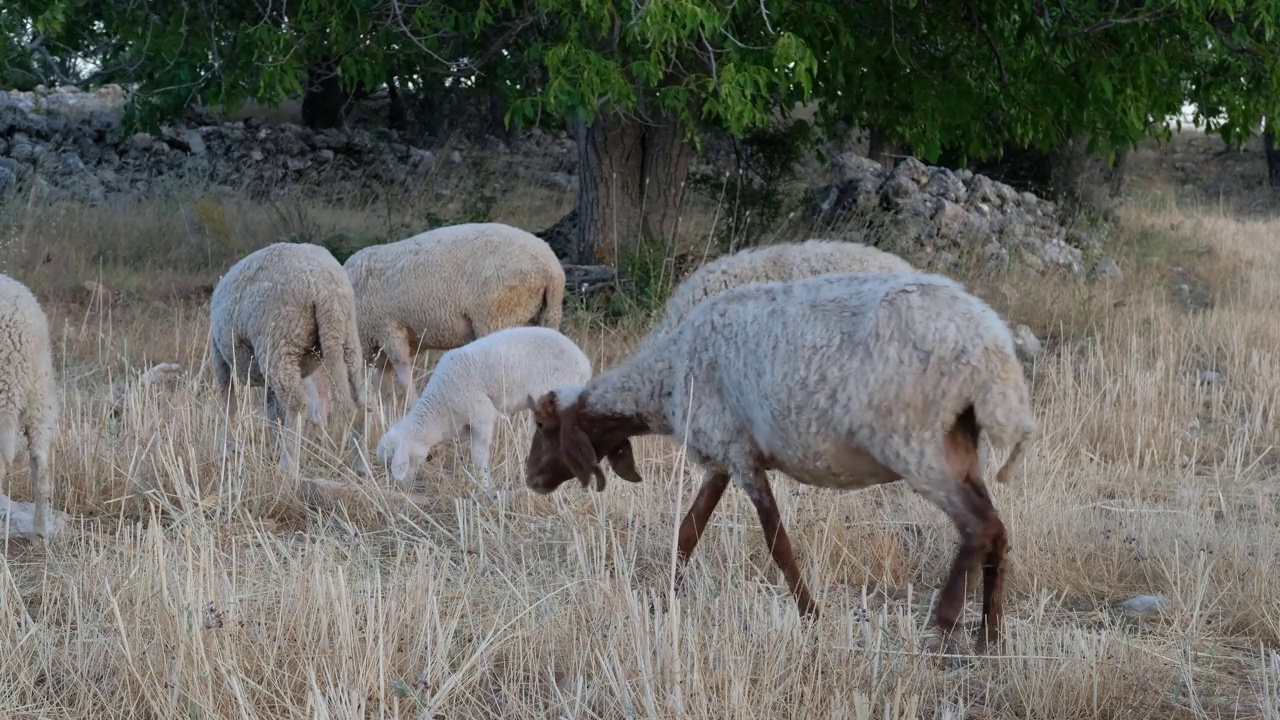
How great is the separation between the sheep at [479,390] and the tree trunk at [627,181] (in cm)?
454

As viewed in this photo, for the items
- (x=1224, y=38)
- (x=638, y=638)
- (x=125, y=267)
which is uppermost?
(x=1224, y=38)

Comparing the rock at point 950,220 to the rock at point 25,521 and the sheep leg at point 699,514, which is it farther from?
the rock at point 25,521

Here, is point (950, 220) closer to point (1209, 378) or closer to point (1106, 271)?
point (1106, 271)

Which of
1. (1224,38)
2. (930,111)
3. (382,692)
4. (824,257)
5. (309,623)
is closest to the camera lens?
(382,692)

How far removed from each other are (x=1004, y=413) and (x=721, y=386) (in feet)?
3.37

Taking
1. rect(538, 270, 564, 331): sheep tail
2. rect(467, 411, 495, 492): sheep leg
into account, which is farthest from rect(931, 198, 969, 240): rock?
rect(467, 411, 495, 492): sheep leg

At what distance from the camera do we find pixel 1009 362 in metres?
4.41

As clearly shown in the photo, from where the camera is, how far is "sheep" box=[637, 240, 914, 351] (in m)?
7.54

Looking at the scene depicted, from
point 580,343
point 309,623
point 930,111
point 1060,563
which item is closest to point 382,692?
point 309,623

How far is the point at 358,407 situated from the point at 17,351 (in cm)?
254

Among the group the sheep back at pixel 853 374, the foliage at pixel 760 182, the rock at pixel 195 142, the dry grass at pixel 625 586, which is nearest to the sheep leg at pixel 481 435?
the dry grass at pixel 625 586

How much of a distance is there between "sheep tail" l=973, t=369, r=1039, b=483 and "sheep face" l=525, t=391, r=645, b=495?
1561 mm

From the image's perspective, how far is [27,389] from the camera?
5836mm

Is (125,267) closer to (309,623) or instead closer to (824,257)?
(824,257)
